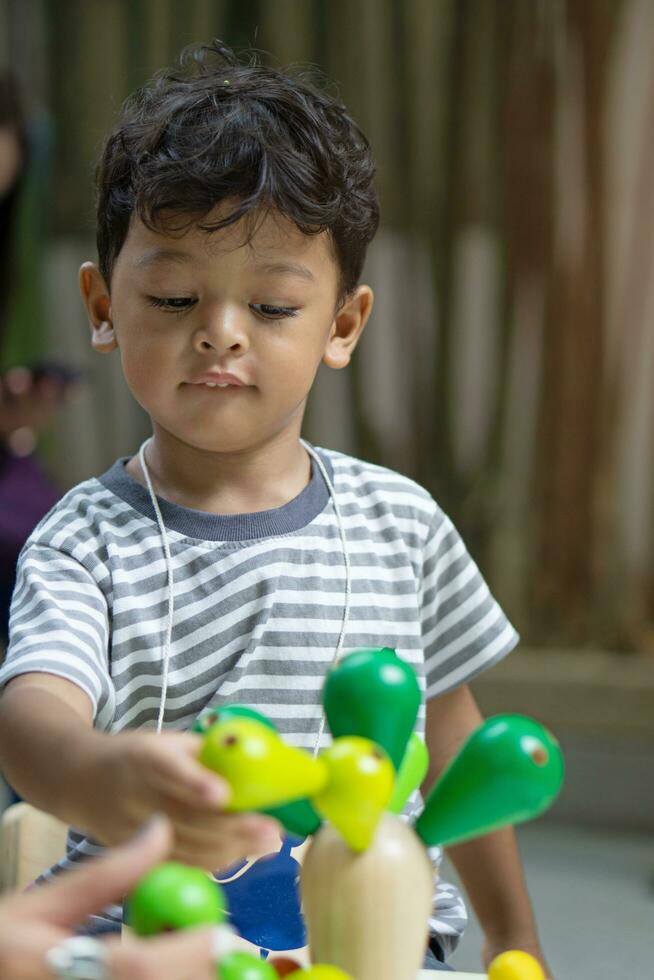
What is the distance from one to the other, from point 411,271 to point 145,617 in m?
1.55

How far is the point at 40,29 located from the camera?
229 centimetres

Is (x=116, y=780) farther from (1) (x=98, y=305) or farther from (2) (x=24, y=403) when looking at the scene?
(2) (x=24, y=403)

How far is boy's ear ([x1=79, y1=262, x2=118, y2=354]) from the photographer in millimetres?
766

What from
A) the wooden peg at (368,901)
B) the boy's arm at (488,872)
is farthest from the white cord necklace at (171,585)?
the wooden peg at (368,901)

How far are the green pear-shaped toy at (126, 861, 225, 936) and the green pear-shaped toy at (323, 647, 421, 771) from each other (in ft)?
0.31

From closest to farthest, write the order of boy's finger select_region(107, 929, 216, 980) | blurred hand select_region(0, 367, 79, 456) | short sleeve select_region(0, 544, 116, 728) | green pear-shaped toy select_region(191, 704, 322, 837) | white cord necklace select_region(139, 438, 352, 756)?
boy's finger select_region(107, 929, 216, 980), green pear-shaped toy select_region(191, 704, 322, 837), short sleeve select_region(0, 544, 116, 728), white cord necklace select_region(139, 438, 352, 756), blurred hand select_region(0, 367, 79, 456)

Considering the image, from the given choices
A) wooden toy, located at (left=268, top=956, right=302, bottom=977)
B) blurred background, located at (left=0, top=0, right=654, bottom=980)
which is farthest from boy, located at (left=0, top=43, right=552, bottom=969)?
blurred background, located at (left=0, top=0, right=654, bottom=980)

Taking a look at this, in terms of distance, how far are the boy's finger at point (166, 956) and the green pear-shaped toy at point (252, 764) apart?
46mm

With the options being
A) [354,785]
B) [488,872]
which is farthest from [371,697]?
[488,872]

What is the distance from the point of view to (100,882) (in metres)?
0.41

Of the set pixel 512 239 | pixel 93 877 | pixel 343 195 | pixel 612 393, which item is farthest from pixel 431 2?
pixel 93 877

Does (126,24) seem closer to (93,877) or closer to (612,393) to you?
(612,393)

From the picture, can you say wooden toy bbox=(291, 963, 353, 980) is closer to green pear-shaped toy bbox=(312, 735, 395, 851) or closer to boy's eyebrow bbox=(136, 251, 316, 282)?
green pear-shaped toy bbox=(312, 735, 395, 851)

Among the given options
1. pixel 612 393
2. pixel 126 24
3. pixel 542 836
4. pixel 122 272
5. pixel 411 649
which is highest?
pixel 126 24
